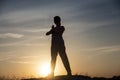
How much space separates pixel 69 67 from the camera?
15.8 meters

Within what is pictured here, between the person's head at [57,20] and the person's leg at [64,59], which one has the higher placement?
the person's head at [57,20]

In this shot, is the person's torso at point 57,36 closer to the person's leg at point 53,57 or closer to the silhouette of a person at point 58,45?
the silhouette of a person at point 58,45

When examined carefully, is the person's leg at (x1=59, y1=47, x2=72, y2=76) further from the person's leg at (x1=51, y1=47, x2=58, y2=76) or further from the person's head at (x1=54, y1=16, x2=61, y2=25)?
the person's head at (x1=54, y1=16, x2=61, y2=25)

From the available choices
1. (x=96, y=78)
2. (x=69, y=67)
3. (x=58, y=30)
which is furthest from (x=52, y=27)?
(x=96, y=78)

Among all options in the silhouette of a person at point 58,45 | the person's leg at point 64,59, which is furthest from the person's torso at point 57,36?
the person's leg at point 64,59

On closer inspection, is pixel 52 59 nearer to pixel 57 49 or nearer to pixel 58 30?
pixel 57 49

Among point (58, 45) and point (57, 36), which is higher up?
point (57, 36)

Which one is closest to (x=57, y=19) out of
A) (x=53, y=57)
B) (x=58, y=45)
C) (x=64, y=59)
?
(x=58, y=45)

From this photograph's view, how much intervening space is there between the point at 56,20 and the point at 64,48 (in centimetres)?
166

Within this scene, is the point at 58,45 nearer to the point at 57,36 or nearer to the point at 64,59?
the point at 57,36

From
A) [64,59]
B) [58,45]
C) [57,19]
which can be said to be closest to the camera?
[57,19]

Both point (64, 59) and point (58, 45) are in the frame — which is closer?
point (58, 45)

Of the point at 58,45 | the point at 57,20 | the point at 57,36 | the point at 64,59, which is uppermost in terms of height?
the point at 57,20

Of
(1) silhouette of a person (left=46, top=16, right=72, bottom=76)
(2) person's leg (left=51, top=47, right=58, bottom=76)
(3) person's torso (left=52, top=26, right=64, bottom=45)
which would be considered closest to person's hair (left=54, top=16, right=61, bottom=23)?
(1) silhouette of a person (left=46, top=16, right=72, bottom=76)
